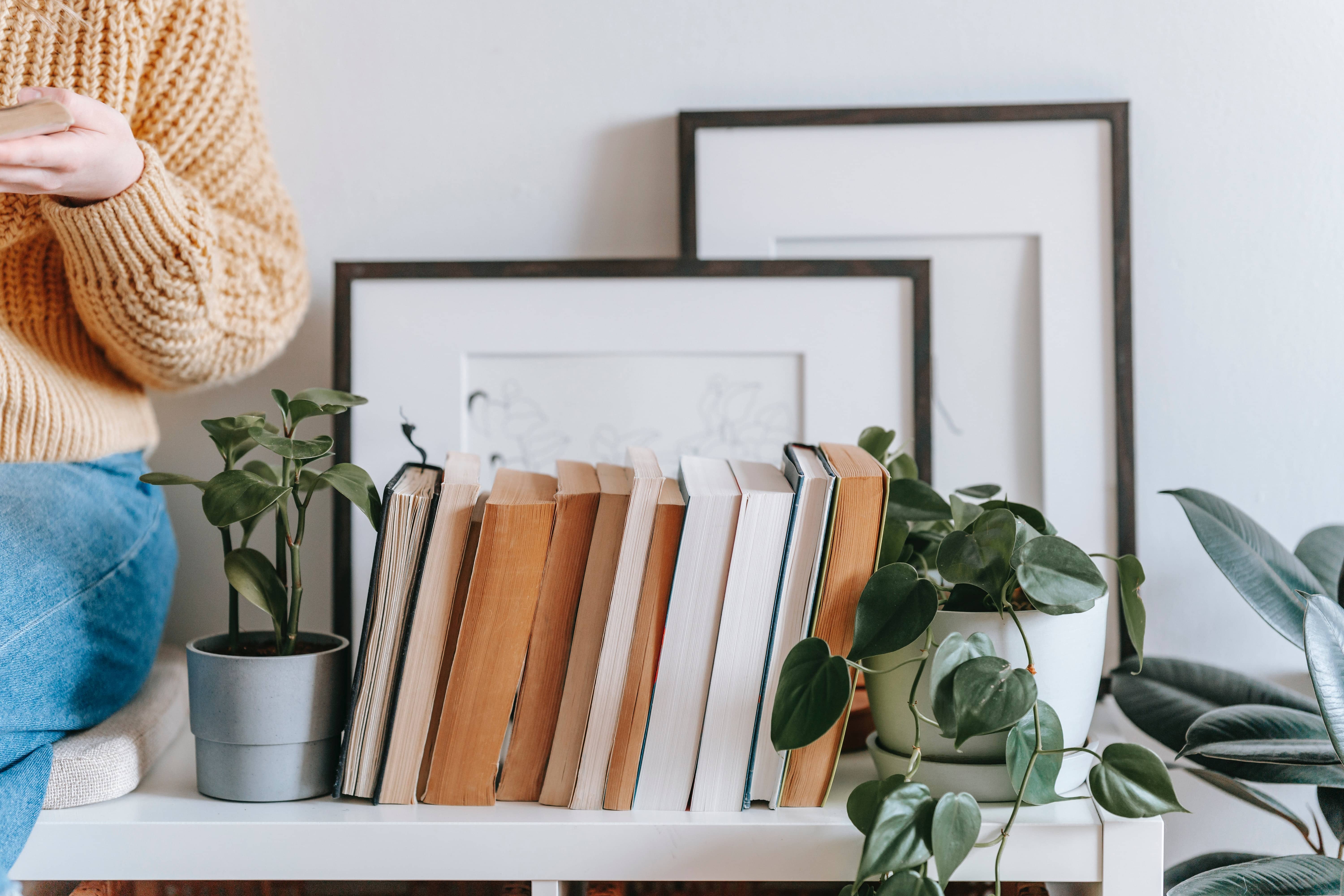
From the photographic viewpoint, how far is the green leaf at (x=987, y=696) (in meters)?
0.53

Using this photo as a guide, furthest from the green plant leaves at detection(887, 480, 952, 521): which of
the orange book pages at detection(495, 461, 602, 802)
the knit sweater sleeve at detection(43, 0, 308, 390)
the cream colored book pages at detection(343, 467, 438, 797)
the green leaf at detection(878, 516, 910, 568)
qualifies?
the knit sweater sleeve at detection(43, 0, 308, 390)

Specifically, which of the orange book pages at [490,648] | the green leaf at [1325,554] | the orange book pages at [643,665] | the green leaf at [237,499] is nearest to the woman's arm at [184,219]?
the green leaf at [237,499]

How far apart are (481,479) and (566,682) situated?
28 centimetres

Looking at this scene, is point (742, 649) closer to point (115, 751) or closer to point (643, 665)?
point (643, 665)

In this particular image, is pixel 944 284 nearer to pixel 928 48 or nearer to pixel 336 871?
pixel 928 48

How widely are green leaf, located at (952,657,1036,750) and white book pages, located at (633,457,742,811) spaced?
0.53ft

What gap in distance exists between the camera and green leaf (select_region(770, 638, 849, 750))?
0.56m

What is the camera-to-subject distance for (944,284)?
88 centimetres

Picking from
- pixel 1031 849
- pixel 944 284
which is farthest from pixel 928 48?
pixel 1031 849

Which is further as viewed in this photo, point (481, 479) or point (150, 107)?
point (481, 479)

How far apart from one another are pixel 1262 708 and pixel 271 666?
751mm

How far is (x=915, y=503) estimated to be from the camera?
0.66 metres

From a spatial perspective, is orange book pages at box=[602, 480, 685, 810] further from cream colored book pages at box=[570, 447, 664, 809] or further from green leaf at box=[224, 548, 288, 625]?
green leaf at box=[224, 548, 288, 625]

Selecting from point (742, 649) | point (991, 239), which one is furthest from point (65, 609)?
point (991, 239)
